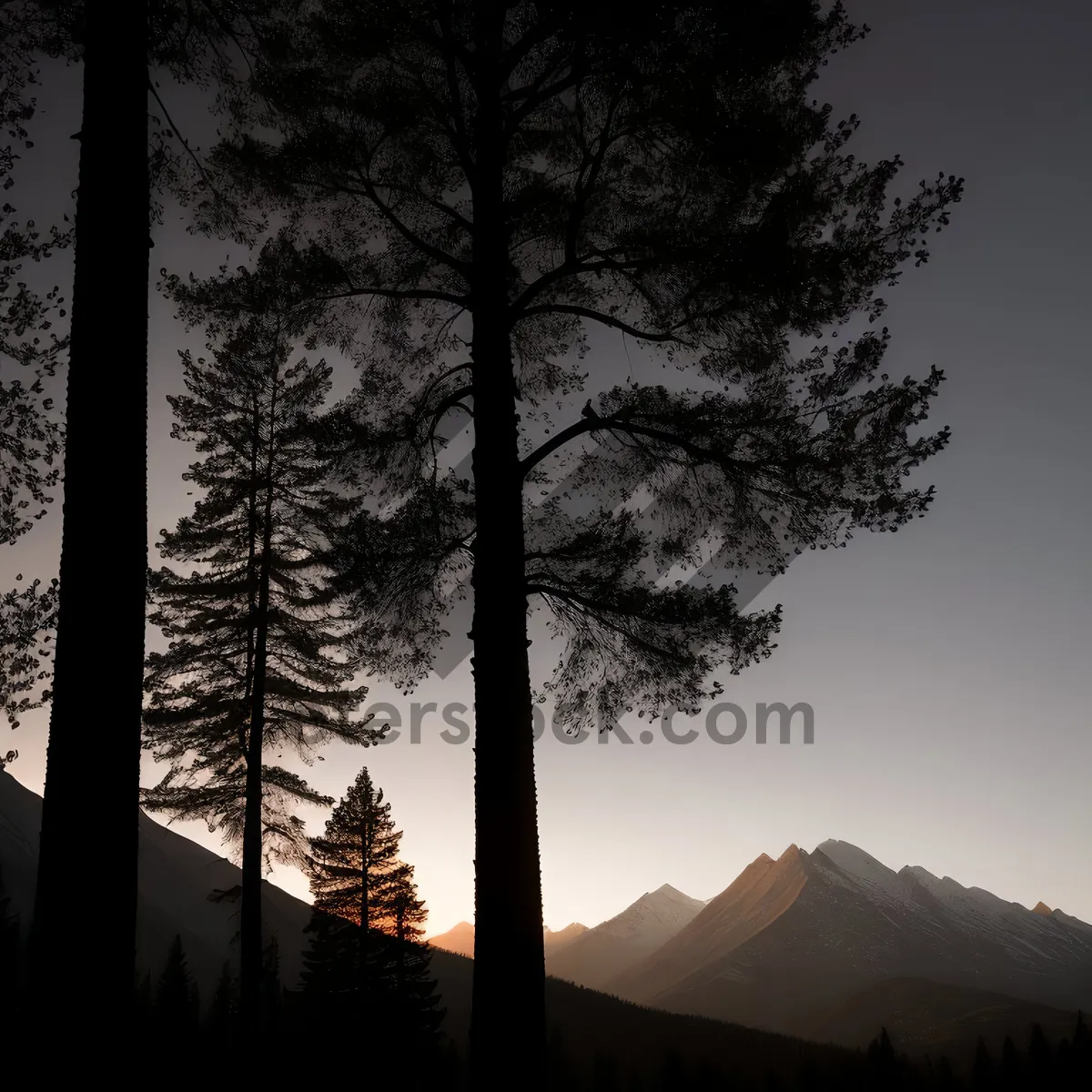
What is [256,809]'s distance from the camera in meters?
14.4

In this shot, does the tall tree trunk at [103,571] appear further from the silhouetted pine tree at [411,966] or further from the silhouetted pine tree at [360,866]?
the silhouetted pine tree at [360,866]

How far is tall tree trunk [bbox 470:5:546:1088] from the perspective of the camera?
5.53m

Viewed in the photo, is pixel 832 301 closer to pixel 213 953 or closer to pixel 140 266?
pixel 140 266

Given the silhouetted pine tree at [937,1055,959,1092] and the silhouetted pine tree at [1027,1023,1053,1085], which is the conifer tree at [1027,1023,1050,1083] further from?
the silhouetted pine tree at [937,1055,959,1092]

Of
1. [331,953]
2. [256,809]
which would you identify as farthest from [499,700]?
[331,953]

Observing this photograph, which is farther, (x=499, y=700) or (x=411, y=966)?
(x=411, y=966)

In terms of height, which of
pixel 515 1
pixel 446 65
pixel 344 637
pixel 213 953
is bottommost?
pixel 213 953

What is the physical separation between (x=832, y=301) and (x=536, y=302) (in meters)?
3.09

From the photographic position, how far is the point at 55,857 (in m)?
3.60

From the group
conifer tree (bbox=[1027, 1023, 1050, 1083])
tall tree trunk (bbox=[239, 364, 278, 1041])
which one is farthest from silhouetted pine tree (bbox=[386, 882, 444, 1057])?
conifer tree (bbox=[1027, 1023, 1050, 1083])

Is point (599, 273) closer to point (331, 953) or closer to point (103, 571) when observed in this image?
point (103, 571)

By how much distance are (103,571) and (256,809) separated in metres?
11.9

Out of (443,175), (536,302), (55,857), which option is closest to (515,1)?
(443,175)

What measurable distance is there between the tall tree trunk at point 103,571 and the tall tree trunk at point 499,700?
98.4 inches
